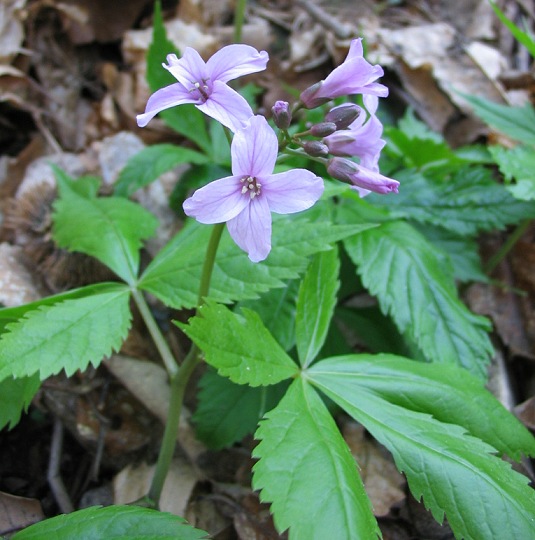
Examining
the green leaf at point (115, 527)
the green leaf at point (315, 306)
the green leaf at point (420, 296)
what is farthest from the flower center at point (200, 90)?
the green leaf at point (115, 527)

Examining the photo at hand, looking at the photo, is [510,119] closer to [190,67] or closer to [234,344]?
[190,67]

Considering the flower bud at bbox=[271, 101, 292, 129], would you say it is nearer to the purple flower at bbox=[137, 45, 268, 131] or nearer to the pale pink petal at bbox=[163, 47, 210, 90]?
the purple flower at bbox=[137, 45, 268, 131]

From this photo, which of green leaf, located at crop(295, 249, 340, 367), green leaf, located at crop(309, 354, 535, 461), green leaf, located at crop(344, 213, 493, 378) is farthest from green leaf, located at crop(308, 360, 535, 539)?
green leaf, located at crop(344, 213, 493, 378)

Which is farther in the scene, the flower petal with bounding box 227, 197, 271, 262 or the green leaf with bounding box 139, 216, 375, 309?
the green leaf with bounding box 139, 216, 375, 309

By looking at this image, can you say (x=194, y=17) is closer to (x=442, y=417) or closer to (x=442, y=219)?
(x=442, y=219)

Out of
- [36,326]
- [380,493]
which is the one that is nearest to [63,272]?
[36,326]

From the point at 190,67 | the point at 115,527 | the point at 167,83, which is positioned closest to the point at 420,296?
the point at 190,67

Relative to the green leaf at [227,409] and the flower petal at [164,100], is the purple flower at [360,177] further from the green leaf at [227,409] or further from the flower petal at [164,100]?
the green leaf at [227,409]
